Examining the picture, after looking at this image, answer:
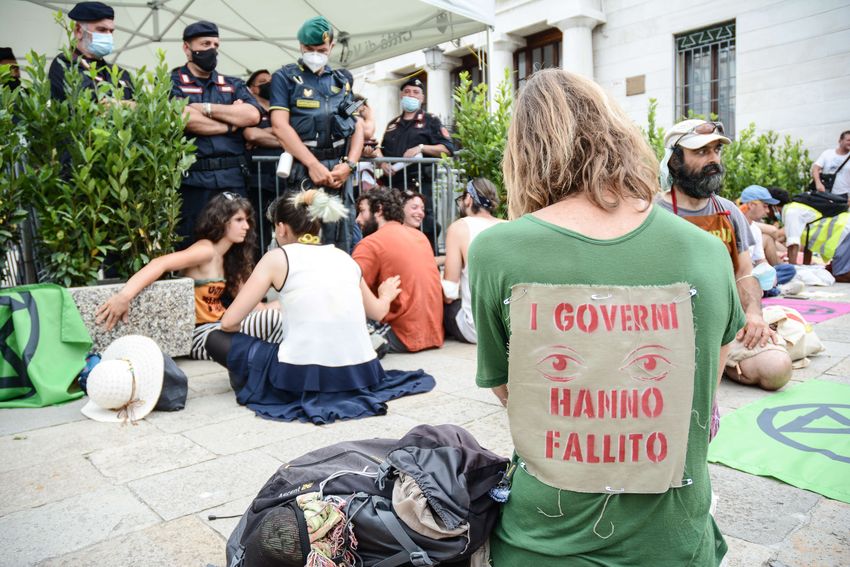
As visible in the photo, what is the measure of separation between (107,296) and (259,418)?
1.71 m

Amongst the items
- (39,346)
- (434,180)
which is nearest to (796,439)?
(39,346)

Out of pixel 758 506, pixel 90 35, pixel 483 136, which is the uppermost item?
pixel 90 35

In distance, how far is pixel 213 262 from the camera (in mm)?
5457

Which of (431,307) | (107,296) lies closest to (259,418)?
(107,296)

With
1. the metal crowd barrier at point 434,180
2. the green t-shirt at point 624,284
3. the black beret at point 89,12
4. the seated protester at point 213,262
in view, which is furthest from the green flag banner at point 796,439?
the black beret at point 89,12

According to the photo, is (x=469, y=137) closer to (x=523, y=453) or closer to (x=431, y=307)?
(x=431, y=307)

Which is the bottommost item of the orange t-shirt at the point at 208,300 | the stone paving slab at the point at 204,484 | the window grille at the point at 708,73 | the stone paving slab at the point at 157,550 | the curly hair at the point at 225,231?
the stone paving slab at the point at 157,550

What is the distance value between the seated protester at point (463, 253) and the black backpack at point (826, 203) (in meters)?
6.38

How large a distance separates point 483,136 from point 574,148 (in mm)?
5599

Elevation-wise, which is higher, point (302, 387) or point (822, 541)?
point (302, 387)

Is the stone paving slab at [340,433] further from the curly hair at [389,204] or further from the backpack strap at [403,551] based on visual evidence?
the curly hair at [389,204]

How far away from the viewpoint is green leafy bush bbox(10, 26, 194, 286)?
15.3 feet

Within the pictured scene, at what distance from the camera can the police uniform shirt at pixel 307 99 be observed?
19.7ft

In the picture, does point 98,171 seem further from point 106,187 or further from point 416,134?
point 416,134
